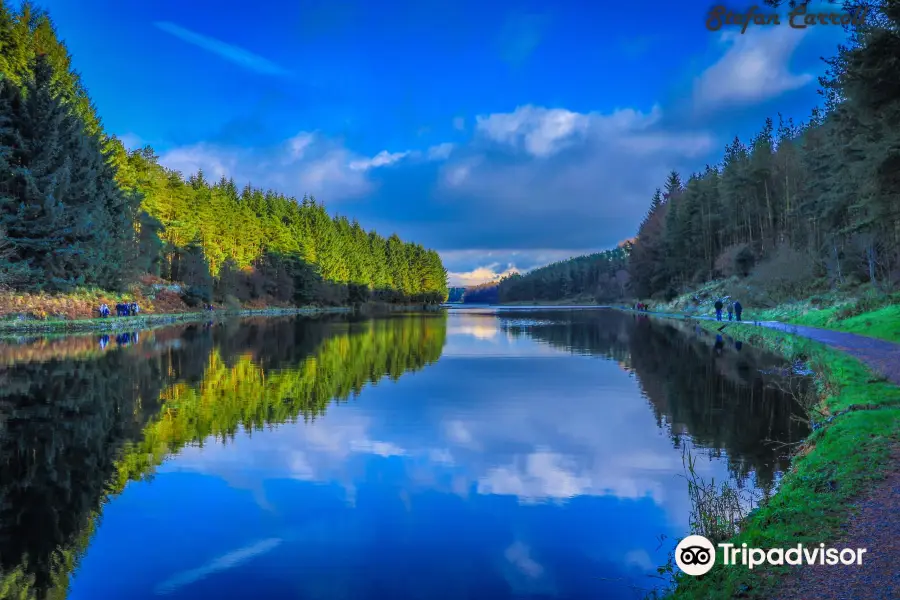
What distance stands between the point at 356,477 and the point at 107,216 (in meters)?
41.9

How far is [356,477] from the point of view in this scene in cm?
952

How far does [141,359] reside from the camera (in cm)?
2242

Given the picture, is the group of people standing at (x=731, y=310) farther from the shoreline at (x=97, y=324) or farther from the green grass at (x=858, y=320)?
the shoreline at (x=97, y=324)

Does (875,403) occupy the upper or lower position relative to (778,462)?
upper

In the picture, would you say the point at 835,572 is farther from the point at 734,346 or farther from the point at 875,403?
the point at 734,346

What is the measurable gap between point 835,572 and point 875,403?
7.14 metres

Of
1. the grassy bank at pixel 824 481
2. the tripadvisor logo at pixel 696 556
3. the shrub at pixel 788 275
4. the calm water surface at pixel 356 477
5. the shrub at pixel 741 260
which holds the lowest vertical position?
the calm water surface at pixel 356 477

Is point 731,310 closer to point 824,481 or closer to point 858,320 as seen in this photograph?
point 858,320

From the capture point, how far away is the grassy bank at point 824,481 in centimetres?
489

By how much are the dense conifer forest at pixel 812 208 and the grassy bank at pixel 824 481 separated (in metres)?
7.15

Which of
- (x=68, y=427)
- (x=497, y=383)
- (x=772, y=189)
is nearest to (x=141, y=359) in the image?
(x=68, y=427)

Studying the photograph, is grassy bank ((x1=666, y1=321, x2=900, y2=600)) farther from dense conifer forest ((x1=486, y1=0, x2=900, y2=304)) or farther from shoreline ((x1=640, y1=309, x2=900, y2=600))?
dense conifer forest ((x1=486, y1=0, x2=900, y2=304))

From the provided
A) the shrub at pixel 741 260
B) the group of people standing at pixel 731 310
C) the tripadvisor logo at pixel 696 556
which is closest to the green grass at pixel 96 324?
the tripadvisor logo at pixel 696 556

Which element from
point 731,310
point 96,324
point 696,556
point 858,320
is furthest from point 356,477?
point 731,310
